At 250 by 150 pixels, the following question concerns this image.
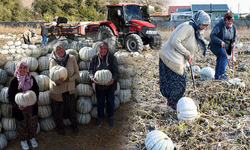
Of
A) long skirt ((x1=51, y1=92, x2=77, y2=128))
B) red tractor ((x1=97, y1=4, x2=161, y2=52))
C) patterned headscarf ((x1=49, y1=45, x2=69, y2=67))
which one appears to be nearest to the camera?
patterned headscarf ((x1=49, y1=45, x2=69, y2=67))

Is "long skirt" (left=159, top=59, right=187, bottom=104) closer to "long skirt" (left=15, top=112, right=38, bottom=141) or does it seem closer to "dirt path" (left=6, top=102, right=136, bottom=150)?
"dirt path" (left=6, top=102, right=136, bottom=150)

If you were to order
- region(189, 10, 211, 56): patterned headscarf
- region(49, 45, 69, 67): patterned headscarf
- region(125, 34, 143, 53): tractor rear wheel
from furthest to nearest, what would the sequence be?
region(125, 34, 143, 53): tractor rear wheel < region(49, 45, 69, 67): patterned headscarf < region(189, 10, 211, 56): patterned headscarf

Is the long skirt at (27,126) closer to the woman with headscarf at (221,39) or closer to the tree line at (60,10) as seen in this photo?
the tree line at (60,10)

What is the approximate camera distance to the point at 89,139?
339 cm

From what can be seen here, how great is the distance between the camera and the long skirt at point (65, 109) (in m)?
3.41

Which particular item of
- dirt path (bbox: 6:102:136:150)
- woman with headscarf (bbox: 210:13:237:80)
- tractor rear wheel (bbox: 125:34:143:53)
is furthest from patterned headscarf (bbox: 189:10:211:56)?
tractor rear wheel (bbox: 125:34:143:53)

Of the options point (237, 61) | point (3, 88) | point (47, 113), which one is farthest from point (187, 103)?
point (237, 61)

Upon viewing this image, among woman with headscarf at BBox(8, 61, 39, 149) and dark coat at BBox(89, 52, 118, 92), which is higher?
dark coat at BBox(89, 52, 118, 92)

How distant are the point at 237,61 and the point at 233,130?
4143 millimetres

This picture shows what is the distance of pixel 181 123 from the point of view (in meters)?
2.99

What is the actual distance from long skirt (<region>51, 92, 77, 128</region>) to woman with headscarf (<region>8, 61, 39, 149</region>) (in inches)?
12.0

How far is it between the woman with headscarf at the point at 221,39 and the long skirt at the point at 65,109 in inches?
117

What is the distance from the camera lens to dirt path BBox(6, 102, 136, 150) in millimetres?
3169

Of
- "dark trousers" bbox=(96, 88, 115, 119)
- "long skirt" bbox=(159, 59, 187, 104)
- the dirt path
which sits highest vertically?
"long skirt" bbox=(159, 59, 187, 104)
